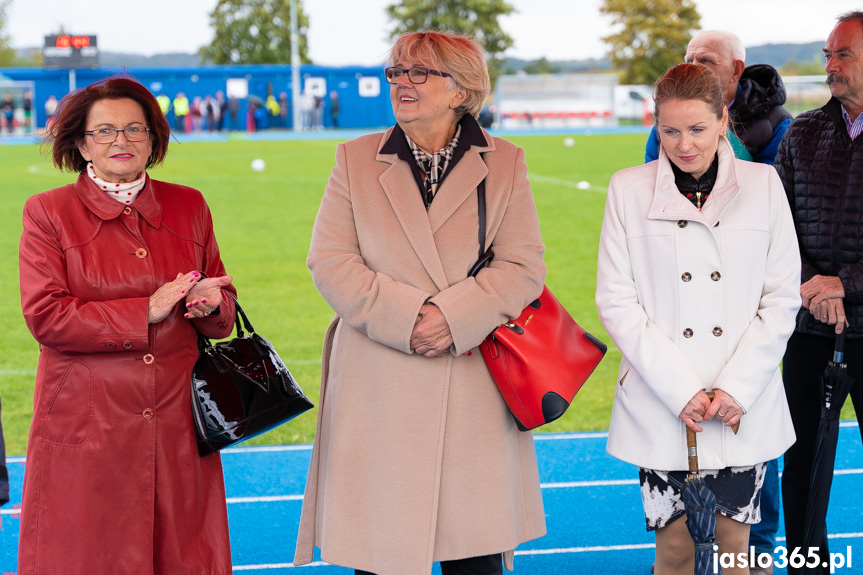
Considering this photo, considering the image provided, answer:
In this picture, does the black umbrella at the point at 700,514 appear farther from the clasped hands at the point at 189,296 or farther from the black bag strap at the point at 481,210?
the clasped hands at the point at 189,296

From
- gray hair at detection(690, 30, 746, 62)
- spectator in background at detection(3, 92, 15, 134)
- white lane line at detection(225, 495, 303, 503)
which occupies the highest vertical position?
spectator in background at detection(3, 92, 15, 134)

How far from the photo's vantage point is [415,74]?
325 centimetres

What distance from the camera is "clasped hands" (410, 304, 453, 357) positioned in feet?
10.1

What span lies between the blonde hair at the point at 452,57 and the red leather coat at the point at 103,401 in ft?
3.46

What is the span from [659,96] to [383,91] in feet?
157

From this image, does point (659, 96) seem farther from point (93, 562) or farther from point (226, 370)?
point (93, 562)

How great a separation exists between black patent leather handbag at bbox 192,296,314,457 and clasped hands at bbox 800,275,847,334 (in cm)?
189

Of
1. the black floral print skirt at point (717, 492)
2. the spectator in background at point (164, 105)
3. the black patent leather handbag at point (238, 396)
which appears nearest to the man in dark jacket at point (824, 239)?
the black floral print skirt at point (717, 492)

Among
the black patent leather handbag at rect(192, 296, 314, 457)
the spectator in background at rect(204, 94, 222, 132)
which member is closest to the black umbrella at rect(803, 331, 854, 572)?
the black patent leather handbag at rect(192, 296, 314, 457)

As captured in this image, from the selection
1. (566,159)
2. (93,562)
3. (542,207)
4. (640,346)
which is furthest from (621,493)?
(566,159)

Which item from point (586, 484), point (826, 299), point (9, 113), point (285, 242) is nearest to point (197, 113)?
point (9, 113)

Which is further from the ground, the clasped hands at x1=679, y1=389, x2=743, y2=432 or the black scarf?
the black scarf

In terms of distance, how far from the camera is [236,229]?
15.1 metres

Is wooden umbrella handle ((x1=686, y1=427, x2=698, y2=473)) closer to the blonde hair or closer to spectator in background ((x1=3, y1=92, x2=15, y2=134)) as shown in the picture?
the blonde hair
